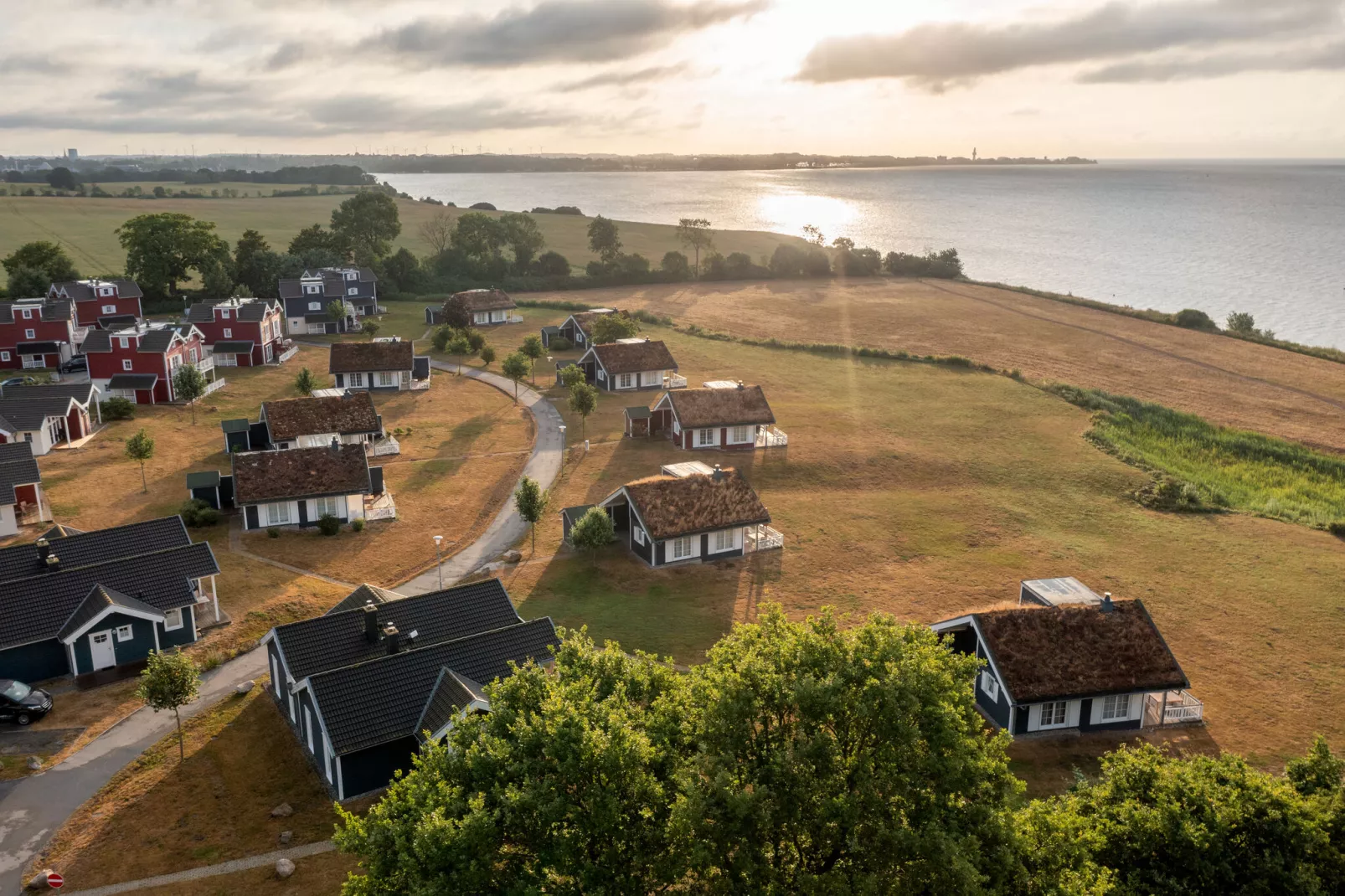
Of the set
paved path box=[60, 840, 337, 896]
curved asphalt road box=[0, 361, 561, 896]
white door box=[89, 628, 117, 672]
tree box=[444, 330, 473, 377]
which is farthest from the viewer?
tree box=[444, 330, 473, 377]

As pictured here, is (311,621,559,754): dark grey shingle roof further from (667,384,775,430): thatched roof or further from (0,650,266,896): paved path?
(667,384,775,430): thatched roof

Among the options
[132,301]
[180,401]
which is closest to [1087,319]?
[180,401]

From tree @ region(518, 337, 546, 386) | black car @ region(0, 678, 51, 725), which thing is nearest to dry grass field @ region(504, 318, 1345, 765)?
tree @ region(518, 337, 546, 386)

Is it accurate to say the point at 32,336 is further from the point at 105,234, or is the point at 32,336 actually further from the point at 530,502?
the point at 105,234

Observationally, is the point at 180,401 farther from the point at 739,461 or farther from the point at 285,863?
the point at 285,863

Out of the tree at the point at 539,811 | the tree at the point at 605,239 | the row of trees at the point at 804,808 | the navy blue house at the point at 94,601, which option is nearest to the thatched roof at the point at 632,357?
the navy blue house at the point at 94,601

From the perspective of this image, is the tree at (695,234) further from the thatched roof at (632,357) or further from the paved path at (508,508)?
the paved path at (508,508)

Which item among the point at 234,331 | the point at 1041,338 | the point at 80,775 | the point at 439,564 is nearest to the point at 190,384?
the point at 234,331
